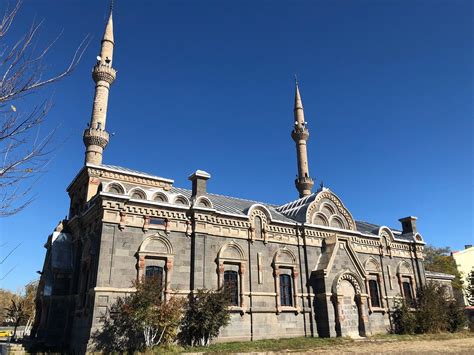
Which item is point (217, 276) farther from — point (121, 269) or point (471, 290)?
point (471, 290)

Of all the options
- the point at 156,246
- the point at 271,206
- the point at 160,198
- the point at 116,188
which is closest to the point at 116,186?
the point at 116,188

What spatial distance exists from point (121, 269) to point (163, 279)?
209 centimetres

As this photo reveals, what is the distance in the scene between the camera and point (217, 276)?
19328mm

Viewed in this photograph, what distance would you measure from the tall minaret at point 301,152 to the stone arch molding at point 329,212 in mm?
8097

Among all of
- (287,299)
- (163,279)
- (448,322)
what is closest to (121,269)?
(163,279)

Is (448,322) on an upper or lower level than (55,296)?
lower

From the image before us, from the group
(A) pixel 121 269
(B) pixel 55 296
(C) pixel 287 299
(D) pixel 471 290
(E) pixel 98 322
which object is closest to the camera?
(E) pixel 98 322

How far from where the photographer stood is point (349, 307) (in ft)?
73.5

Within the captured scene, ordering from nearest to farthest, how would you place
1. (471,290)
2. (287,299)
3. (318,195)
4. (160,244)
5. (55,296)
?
(160,244), (55,296), (287,299), (318,195), (471,290)

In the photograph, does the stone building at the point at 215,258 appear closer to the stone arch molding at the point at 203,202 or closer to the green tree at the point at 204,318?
the stone arch molding at the point at 203,202

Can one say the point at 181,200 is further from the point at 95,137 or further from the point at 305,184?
the point at 305,184

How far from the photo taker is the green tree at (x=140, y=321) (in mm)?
15305

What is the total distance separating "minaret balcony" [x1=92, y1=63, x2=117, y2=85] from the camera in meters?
28.6

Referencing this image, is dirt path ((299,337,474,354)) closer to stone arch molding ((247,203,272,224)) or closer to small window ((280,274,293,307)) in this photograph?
small window ((280,274,293,307))
